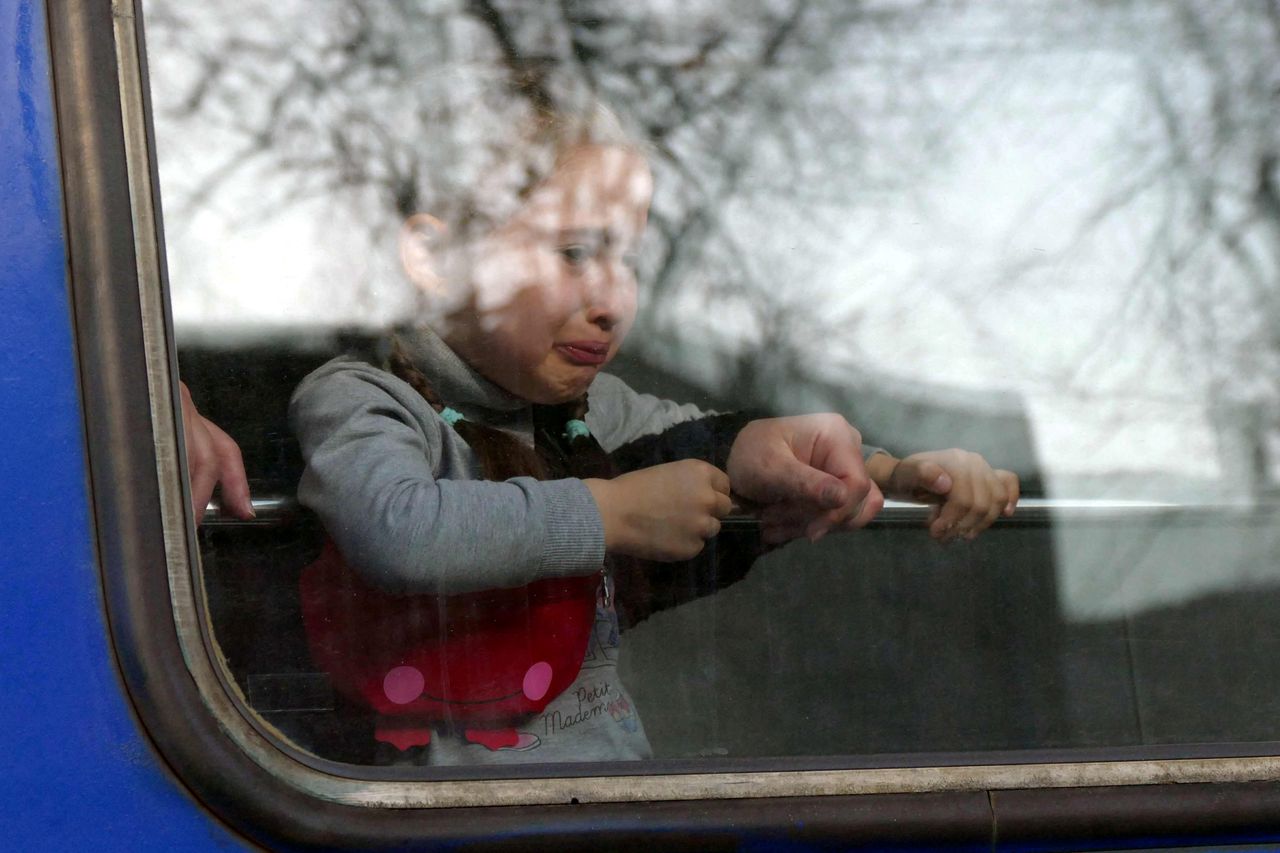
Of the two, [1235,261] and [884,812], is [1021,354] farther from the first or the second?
[884,812]

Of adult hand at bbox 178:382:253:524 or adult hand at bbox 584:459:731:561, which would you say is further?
adult hand at bbox 584:459:731:561

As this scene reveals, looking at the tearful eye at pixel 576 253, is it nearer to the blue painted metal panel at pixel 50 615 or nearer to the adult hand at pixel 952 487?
the adult hand at pixel 952 487

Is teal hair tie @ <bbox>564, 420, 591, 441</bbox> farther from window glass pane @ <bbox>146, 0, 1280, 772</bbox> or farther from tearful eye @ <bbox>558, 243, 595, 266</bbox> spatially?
tearful eye @ <bbox>558, 243, 595, 266</bbox>

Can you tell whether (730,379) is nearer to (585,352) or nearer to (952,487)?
(585,352)

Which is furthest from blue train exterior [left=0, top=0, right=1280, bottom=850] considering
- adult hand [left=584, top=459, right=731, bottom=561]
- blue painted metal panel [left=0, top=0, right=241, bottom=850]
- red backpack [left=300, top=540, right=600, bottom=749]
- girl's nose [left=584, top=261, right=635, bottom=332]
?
girl's nose [left=584, top=261, right=635, bottom=332]

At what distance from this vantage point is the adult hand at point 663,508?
1.17 metres

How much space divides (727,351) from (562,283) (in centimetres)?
17

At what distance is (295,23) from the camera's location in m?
1.13

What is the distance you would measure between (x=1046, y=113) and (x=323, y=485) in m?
0.79

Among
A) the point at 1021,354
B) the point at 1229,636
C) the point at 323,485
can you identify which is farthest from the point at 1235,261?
the point at 323,485

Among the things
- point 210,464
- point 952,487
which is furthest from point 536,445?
point 952,487

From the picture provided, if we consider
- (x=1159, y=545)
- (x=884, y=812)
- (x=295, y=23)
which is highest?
(x=295, y=23)

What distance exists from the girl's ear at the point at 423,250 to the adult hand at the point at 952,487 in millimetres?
457

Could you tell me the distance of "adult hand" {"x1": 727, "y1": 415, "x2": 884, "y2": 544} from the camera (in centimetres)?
121
